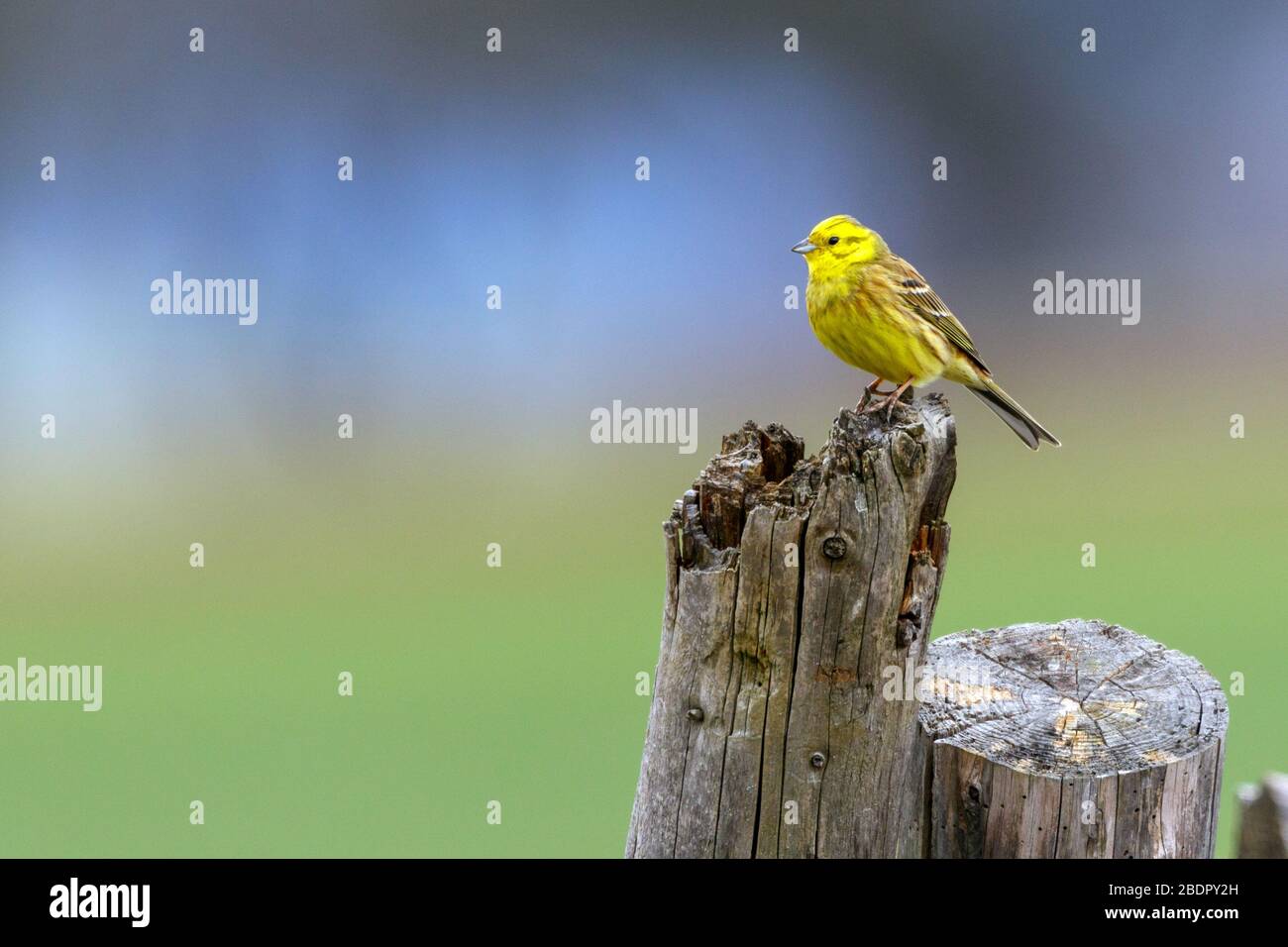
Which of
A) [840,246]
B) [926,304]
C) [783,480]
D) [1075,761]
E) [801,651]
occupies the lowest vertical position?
[1075,761]

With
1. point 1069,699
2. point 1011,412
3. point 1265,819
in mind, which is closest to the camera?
point 1069,699

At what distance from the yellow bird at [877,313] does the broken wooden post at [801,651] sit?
1635 millimetres

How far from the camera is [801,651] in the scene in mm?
3451

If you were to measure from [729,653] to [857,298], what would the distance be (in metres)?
2.19

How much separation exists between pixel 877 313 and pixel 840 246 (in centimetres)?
37

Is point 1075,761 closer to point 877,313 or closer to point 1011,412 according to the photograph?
point 877,313

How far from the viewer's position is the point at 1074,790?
11.8 ft

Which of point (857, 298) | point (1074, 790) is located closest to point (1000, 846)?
point (1074, 790)

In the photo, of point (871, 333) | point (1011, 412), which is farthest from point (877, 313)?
point (1011, 412)

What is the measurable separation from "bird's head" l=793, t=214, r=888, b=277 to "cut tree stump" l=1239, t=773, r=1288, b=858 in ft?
8.26

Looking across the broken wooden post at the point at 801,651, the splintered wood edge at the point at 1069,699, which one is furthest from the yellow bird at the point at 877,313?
the broken wooden post at the point at 801,651

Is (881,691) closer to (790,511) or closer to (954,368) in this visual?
(790,511)

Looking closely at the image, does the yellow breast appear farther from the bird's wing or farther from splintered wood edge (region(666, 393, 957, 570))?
splintered wood edge (region(666, 393, 957, 570))

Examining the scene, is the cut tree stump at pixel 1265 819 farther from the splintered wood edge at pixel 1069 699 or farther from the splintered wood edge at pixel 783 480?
the splintered wood edge at pixel 783 480
